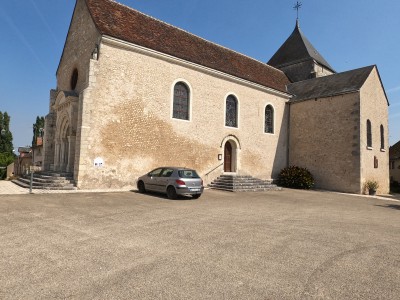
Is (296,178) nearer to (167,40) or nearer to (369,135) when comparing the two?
(369,135)

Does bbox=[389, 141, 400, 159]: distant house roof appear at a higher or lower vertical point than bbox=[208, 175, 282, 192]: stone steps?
higher

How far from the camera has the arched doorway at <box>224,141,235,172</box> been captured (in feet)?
56.3

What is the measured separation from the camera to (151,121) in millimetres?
13523

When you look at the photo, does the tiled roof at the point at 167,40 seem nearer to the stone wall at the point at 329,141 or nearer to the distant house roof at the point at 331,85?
the distant house roof at the point at 331,85

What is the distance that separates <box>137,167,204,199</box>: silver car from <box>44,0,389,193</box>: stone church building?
209cm

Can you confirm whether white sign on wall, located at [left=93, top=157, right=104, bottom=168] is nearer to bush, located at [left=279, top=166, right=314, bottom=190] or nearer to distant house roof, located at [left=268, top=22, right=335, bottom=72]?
bush, located at [left=279, top=166, right=314, bottom=190]

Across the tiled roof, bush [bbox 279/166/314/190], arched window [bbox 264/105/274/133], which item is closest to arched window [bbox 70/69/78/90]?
the tiled roof

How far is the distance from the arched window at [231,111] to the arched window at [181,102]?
3036 millimetres

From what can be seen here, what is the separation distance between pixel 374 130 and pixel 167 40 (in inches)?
579

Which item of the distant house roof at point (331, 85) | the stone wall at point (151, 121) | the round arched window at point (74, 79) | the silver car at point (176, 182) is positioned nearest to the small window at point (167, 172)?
the silver car at point (176, 182)

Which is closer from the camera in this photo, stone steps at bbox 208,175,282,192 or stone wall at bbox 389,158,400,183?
stone steps at bbox 208,175,282,192

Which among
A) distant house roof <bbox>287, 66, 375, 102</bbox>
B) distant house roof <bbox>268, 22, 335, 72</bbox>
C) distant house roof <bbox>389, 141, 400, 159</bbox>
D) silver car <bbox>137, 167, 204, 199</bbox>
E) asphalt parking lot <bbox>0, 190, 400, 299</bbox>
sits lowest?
asphalt parking lot <bbox>0, 190, 400, 299</bbox>

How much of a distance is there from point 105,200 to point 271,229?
582cm

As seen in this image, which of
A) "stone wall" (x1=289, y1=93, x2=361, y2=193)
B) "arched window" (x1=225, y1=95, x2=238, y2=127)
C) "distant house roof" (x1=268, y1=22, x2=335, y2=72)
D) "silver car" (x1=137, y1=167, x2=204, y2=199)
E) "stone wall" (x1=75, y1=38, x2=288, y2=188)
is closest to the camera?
"silver car" (x1=137, y1=167, x2=204, y2=199)
